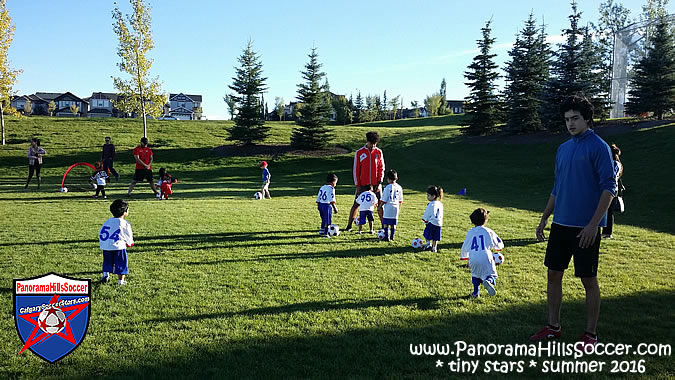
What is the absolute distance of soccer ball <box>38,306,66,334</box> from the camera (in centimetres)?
383

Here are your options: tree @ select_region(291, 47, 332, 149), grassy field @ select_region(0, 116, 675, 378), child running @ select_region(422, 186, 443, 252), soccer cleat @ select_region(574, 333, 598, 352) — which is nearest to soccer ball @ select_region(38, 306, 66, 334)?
grassy field @ select_region(0, 116, 675, 378)

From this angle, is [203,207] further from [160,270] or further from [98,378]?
[98,378]

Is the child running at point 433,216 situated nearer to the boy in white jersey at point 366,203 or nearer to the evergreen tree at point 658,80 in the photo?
the boy in white jersey at point 366,203

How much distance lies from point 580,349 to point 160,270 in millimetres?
5982

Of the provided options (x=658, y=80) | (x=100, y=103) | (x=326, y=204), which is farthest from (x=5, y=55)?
(x=100, y=103)

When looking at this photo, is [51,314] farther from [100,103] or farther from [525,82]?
[100,103]

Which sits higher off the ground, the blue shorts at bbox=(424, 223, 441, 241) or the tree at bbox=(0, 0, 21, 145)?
the tree at bbox=(0, 0, 21, 145)

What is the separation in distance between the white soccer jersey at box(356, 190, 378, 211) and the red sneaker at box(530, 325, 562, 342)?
5.47 meters

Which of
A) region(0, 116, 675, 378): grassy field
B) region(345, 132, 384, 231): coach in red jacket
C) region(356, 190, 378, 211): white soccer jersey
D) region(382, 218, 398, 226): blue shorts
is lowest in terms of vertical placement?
region(0, 116, 675, 378): grassy field

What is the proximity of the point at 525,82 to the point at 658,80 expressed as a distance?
893cm

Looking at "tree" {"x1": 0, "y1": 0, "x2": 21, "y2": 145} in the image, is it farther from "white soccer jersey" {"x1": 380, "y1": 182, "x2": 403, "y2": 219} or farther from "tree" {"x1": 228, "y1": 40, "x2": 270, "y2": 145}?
"white soccer jersey" {"x1": 380, "y1": 182, "x2": 403, "y2": 219}

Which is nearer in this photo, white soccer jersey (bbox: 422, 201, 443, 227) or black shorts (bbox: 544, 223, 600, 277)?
black shorts (bbox: 544, 223, 600, 277)

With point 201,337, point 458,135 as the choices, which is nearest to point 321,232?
point 201,337

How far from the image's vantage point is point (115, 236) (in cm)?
619
